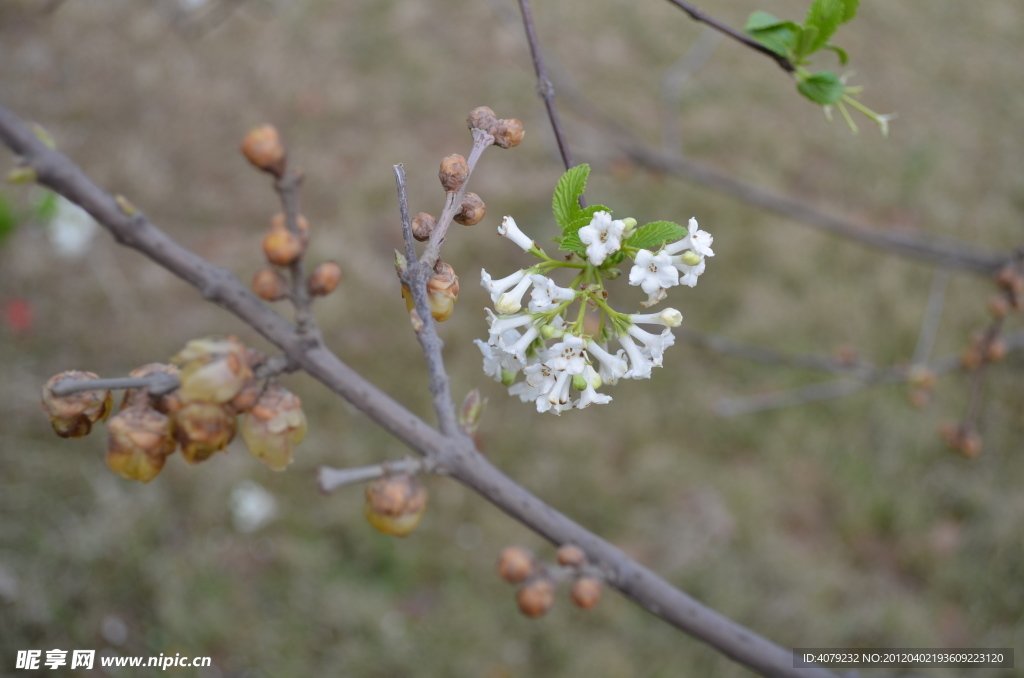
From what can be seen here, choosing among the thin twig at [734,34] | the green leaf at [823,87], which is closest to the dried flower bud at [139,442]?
the thin twig at [734,34]

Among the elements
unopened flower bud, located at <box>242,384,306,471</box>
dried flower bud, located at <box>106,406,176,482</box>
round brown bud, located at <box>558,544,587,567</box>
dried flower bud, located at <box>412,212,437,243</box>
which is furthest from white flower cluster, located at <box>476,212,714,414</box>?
dried flower bud, located at <box>106,406,176,482</box>

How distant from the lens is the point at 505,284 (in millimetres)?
1195

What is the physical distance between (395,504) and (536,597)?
287 millimetres

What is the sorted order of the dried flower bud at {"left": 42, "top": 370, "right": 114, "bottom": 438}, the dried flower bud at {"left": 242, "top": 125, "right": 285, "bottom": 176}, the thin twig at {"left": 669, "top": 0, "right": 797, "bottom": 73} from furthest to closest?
the thin twig at {"left": 669, "top": 0, "right": 797, "bottom": 73} < the dried flower bud at {"left": 42, "top": 370, "right": 114, "bottom": 438} < the dried flower bud at {"left": 242, "top": 125, "right": 285, "bottom": 176}

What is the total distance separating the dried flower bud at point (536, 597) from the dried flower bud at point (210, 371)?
534 millimetres

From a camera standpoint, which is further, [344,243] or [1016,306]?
[344,243]

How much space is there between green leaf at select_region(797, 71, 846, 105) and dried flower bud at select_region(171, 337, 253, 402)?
121 cm

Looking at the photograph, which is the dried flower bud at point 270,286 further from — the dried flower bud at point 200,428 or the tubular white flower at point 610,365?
the tubular white flower at point 610,365

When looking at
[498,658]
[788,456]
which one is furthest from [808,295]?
[498,658]

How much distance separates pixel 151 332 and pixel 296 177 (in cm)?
375

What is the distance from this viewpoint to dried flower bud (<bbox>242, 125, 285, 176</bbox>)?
88cm

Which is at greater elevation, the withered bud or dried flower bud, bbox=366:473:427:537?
the withered bud

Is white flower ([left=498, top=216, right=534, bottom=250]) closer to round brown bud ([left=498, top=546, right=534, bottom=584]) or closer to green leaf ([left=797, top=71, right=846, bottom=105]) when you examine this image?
round brown bud ([left=498, top=546, right=534, bottom=584])

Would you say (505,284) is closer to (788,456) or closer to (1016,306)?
(1016,306)
